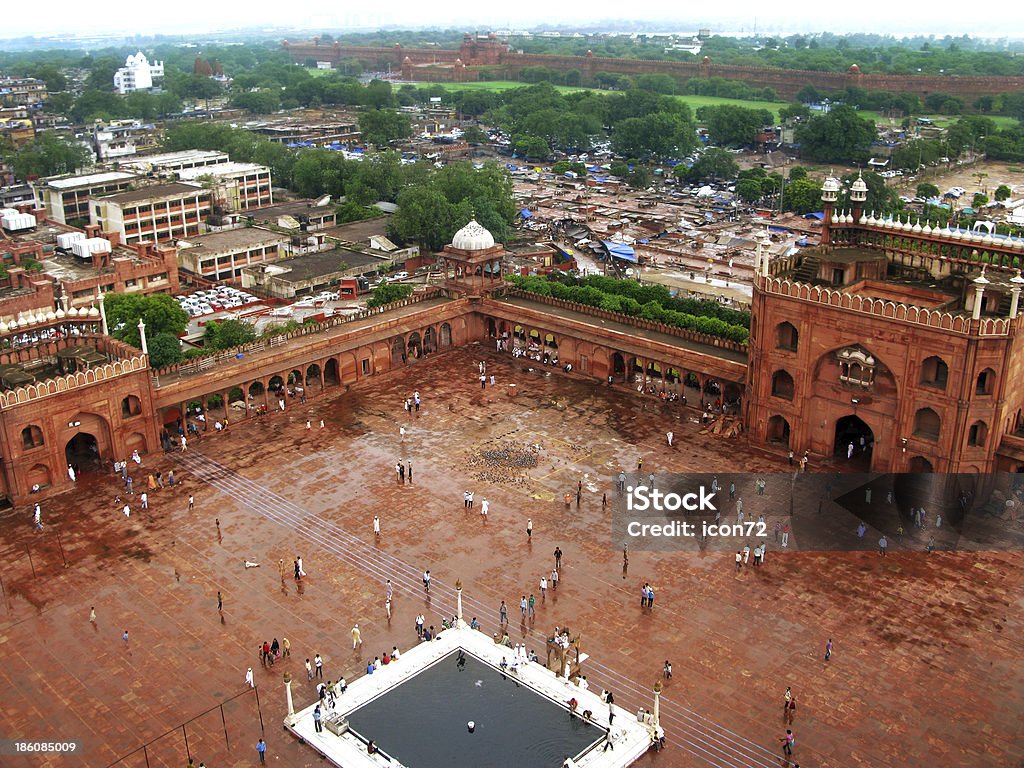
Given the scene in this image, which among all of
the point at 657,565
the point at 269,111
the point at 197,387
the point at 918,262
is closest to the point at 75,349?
the point at 197,387

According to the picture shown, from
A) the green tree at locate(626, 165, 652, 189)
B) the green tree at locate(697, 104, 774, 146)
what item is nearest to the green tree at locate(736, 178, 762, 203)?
the green tree at locate(626, 165, 652, 189)

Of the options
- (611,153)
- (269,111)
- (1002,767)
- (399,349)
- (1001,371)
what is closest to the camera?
(1002,767)

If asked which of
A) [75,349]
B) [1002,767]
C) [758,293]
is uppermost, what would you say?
[758,293]

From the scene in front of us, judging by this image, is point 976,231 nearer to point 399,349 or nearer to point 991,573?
point 991,573

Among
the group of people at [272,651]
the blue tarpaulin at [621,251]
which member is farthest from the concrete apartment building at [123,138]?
the group of people at [272,651]

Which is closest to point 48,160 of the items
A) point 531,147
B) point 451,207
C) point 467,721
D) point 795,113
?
point 451,207
